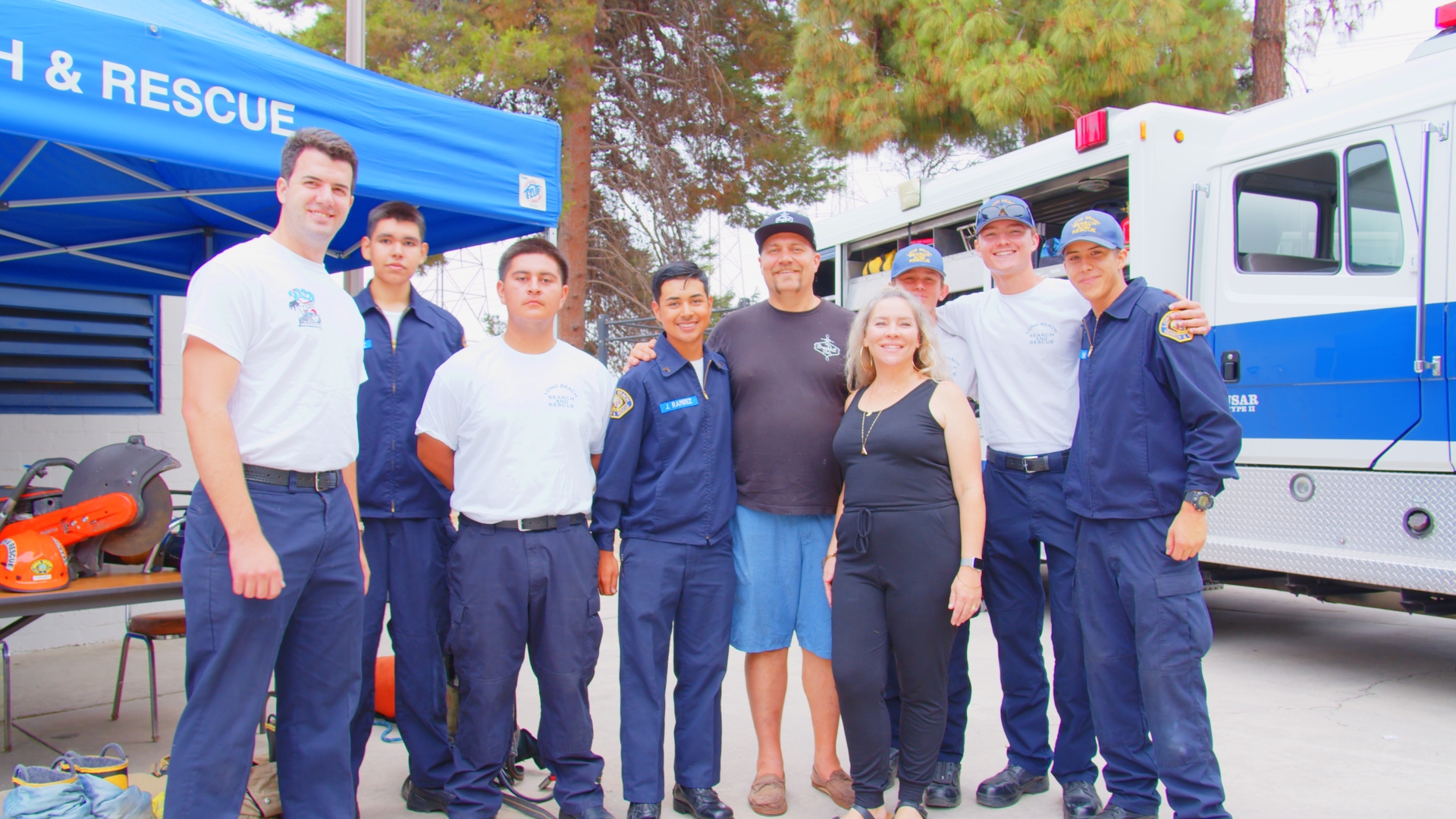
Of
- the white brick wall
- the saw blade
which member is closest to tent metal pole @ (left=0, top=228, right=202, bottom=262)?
the white brick wall

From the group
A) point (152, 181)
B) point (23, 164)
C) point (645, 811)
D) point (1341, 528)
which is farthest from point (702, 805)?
point (1341, 528)

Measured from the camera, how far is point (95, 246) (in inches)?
→ 172

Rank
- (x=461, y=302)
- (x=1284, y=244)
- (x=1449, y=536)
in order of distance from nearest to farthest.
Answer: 1. (x=1449, y=536)
2. (x=1284, y=244)
3. (x=461, y=302)

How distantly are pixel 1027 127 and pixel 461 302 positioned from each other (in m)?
10.1

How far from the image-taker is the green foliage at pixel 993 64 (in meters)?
9.40

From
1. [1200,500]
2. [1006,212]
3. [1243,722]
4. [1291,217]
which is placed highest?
[1291,217]

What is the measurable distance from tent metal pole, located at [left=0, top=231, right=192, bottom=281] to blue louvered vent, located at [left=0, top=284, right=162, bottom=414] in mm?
583

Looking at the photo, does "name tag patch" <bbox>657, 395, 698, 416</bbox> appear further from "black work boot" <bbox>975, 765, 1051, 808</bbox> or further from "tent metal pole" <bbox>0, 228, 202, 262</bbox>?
"tent metal pole" <bbox>0, 228, 202, 262</bbox>

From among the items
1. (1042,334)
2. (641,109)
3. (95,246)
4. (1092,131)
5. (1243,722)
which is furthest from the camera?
(641,109)

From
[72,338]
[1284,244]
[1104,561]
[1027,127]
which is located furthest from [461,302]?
[1104,561]

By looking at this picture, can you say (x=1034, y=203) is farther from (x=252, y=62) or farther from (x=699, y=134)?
(x=699, y=134)

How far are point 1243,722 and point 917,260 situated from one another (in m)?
2.48

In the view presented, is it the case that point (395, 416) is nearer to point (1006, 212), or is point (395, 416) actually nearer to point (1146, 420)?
point (1006, 212)

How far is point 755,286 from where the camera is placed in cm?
1559
